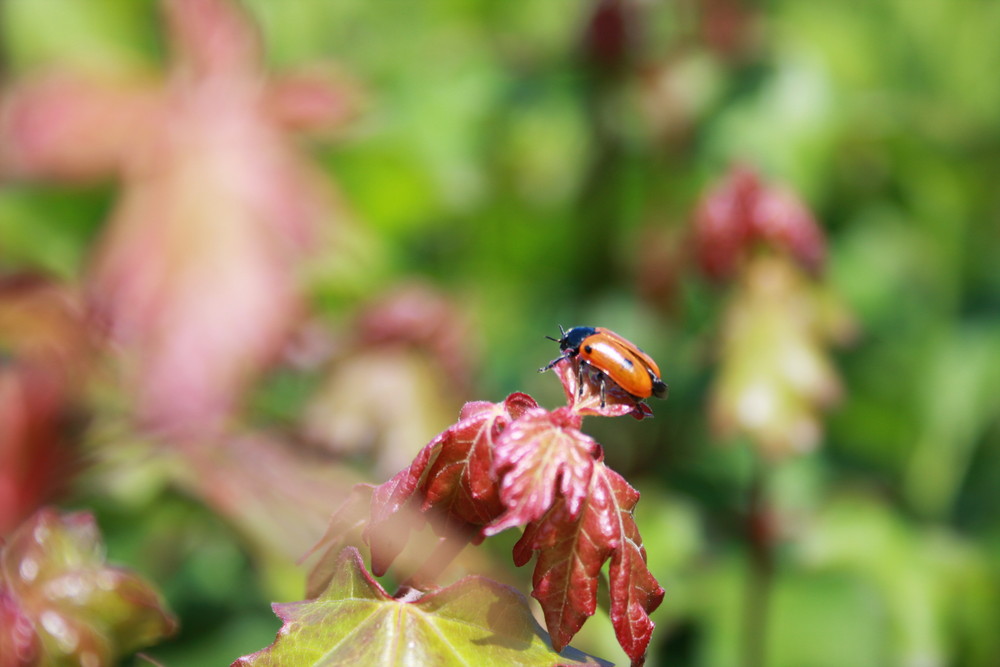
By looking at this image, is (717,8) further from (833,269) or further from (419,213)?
(419,213)

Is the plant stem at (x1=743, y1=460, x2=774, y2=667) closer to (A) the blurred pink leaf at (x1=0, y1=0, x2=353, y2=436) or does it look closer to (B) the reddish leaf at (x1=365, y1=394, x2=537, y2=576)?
(A) the blurred pink leaf at (x1=0, y1=0, x2=353, y2=436)

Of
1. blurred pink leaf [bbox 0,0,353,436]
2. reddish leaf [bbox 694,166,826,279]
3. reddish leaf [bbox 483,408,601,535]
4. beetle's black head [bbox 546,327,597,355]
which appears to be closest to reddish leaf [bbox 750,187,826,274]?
reddish leaf [bbox 694,166,826,279]

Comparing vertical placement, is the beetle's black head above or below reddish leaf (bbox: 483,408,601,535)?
above

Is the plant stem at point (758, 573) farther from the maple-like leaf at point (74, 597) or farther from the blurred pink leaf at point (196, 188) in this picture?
the maple-like leaf at point (74, 597)

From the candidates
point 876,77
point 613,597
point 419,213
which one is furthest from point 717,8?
point 613,597

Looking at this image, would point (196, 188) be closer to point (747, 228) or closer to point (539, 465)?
point (747, 228)

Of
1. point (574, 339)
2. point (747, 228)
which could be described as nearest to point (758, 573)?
point (747, 228)
